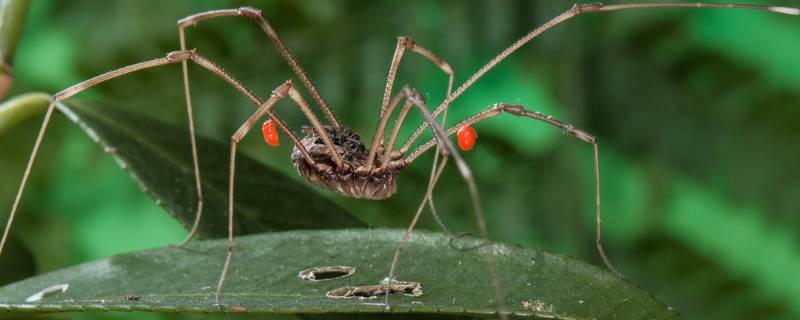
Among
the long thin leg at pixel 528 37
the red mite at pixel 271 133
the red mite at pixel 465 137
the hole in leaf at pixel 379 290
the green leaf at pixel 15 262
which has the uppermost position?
the long thin leg at pixel 528 37

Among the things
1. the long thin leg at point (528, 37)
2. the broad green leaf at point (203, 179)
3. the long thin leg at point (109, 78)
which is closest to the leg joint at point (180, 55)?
the long thin leg at point (109, 78)

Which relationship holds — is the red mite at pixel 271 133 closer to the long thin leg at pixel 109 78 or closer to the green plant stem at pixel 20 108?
the long thin leg at pixel 109 78

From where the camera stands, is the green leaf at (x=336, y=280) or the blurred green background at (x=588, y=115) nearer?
the green leaf at (x=336, y=280)

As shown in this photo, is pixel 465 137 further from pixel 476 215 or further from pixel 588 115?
pixel 588 115

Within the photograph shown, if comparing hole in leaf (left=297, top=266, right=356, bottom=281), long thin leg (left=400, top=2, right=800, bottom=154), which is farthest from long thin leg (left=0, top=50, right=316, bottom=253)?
hole in leaf (left=297, top=266, right=356, bottom=281)

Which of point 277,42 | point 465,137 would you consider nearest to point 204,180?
point 277,42

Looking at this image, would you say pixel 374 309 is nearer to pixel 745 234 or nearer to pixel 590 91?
pixel 590 91

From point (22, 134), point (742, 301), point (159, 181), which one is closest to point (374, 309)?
point (159, 181)
